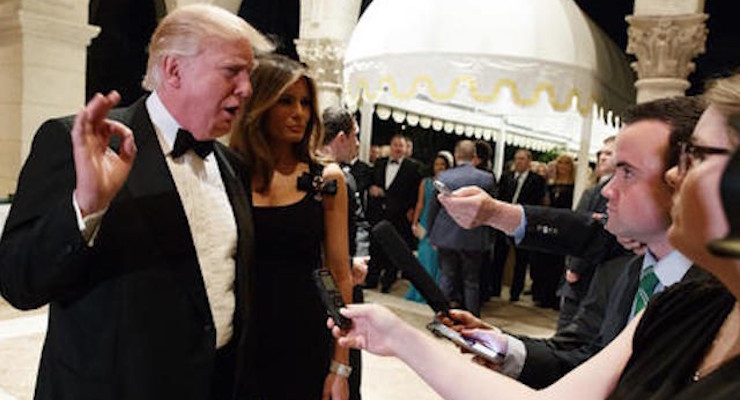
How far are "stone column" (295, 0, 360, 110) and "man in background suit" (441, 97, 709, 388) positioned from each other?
6.68m

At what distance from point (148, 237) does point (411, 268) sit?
626 mm

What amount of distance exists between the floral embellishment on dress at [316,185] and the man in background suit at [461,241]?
3.36 meters

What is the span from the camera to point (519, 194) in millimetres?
6637

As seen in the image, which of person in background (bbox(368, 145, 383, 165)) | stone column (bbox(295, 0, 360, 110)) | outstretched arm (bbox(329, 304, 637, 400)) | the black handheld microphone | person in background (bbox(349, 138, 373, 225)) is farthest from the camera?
person in background (bbox(368, 145, 383, 165))

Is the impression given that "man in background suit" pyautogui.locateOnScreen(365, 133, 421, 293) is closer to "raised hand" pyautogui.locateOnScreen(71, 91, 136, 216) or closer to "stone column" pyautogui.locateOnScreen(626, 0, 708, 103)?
"stone column" pyautogui.locateOnScreen(626, 0, 708, 103)

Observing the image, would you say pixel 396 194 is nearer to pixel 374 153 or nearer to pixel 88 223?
pixel 374 153

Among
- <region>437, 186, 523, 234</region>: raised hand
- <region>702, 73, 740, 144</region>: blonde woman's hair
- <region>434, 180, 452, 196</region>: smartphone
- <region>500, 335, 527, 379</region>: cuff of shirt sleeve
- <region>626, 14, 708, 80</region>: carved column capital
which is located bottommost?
<region>500, 335, 527, 379</region>: cuff of shirt sleeve

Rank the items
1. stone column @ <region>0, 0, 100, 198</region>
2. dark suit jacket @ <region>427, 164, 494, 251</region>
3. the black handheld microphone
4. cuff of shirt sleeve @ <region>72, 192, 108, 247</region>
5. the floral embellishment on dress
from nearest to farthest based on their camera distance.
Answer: cuff of shirt sleeve @ <region>72, 192, 108, 247</region>, the black handheld microphone, the floral embellishment on dress, dark suit jacket @ <region>427, 164, 494, 251</region>, stone column @ <region>0, 0, 100, 198</region>

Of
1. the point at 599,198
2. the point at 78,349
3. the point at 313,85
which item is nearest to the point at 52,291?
the point at 78,349

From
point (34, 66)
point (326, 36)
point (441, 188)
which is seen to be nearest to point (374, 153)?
point (326, 36)

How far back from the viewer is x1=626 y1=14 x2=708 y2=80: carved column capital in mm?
5578

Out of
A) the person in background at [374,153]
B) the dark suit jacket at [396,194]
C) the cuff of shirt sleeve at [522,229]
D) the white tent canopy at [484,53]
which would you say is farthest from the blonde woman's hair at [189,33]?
the person in background at [374,153]

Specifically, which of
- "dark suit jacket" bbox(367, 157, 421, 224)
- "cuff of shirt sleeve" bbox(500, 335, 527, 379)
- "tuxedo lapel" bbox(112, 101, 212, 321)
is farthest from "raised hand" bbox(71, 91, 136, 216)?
"dark suit jacket" bbox(367, 157, 421, 224)

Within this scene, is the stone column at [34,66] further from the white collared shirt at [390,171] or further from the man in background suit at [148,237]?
the man in background suit at [148,237]
